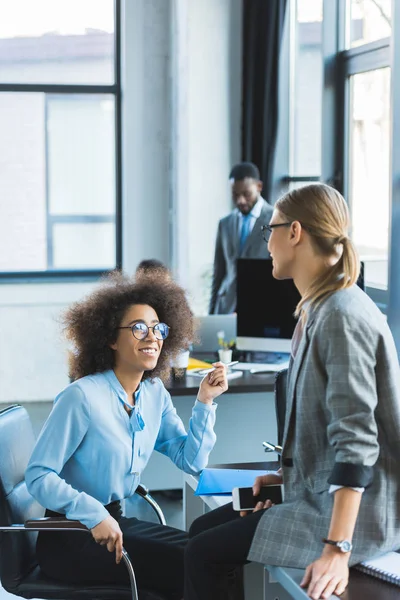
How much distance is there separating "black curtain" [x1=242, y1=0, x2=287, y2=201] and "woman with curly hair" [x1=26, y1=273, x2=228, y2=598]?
12.9 ft

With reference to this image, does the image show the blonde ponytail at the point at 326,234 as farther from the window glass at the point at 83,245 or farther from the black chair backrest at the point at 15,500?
the window glass at the point at 83,245

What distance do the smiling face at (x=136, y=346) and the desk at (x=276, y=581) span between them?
16.6 inches

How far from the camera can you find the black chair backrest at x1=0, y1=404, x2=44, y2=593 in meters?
2.43

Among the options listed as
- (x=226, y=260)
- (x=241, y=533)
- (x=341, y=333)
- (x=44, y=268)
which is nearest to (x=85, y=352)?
(x=241, y=533)

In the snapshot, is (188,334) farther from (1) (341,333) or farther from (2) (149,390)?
(1) (341,333)

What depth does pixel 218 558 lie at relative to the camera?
202cm

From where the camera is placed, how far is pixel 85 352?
103 inches

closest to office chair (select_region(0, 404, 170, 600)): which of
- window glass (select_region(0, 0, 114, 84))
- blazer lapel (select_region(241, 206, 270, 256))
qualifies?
blazer lapel (select_region(241, 206, 270, 256))

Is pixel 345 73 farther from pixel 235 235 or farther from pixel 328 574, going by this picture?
pixel 328 574

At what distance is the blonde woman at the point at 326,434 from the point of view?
1.79 metres

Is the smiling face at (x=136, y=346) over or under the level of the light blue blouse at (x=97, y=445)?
over

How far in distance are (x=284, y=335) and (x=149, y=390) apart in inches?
70.1

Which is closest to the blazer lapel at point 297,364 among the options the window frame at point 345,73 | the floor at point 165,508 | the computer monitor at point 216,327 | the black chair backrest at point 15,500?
the black chair backrest at point 15,500

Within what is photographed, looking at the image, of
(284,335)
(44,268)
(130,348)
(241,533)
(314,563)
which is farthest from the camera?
(44,268)
